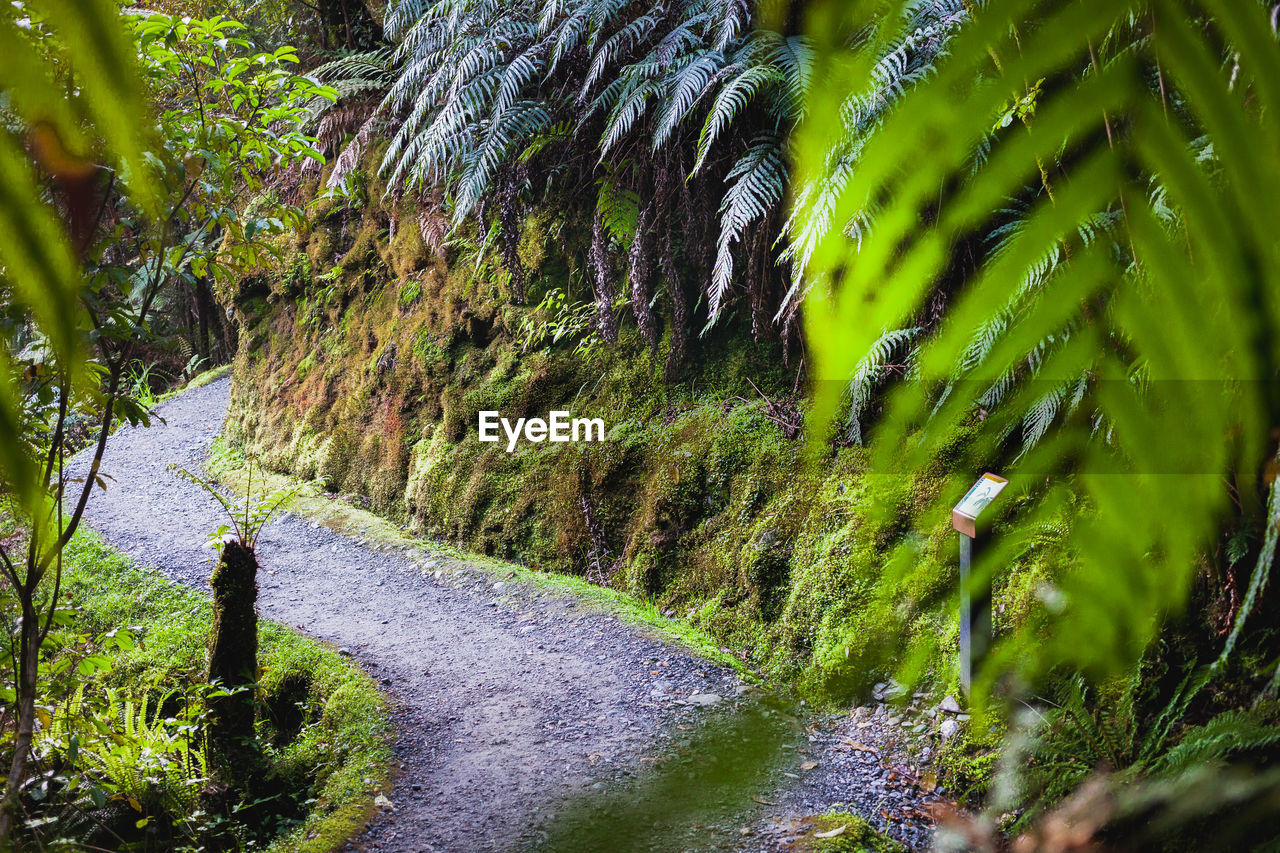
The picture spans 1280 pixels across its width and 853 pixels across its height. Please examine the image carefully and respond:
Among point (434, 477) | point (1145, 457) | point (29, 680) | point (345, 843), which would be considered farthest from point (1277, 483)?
point (434, 477)

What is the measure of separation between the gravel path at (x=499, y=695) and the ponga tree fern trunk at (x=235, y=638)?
0.46m

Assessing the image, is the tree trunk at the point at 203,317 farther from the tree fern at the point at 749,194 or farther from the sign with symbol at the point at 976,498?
the sign with symbol at the point at 976,498

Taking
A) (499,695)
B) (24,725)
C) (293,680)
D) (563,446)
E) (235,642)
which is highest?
(563,446)

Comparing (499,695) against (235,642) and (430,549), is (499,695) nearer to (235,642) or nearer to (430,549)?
(235,642)

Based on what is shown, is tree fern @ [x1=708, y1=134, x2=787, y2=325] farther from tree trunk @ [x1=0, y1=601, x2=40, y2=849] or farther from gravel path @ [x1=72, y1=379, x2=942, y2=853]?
tree trunk @ [x1=0, y1=601, x2=40, y2=849]

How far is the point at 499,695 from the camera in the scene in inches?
113

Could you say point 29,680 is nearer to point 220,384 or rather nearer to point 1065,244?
point 1065,244

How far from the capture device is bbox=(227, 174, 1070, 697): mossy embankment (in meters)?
2.86

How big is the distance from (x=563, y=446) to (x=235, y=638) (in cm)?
182

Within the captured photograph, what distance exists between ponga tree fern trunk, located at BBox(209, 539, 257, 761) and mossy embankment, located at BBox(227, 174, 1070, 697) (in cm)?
136

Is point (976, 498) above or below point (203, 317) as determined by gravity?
below

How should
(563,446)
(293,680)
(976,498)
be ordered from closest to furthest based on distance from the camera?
(976,498), (293,680), (563,446)

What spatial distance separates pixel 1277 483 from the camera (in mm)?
217

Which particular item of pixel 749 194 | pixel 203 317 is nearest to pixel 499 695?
pixel 749 194
